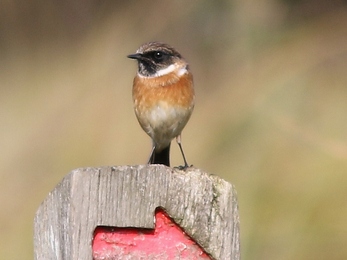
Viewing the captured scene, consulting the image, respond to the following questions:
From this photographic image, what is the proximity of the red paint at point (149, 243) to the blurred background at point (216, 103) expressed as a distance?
239cm

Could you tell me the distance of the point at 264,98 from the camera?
16.4 ft

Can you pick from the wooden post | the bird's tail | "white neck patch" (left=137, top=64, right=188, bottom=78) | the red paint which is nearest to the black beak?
"white neck patch" (left=137, top=64, right=188, bottom=78)

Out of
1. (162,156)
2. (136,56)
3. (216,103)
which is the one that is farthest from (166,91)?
(216,103)

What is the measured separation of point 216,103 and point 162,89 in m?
0.96

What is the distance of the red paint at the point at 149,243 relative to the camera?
7.13 ft

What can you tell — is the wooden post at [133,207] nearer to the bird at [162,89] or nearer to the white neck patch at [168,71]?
the bird at [162,89]

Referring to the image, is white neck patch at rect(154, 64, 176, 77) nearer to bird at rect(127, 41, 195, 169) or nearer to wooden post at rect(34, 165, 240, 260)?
bird at rect(127, 41, 195, 169)

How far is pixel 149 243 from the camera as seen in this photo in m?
2.22

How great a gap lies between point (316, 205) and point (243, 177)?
62 cm

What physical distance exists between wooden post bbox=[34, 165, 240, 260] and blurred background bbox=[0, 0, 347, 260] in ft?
7.67

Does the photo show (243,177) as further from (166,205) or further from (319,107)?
(166,205)

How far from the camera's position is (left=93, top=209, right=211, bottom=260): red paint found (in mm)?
2174

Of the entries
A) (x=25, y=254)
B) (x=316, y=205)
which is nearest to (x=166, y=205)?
(x=25, y=254)

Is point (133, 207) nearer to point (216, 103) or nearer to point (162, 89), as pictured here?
point (162, 89)
